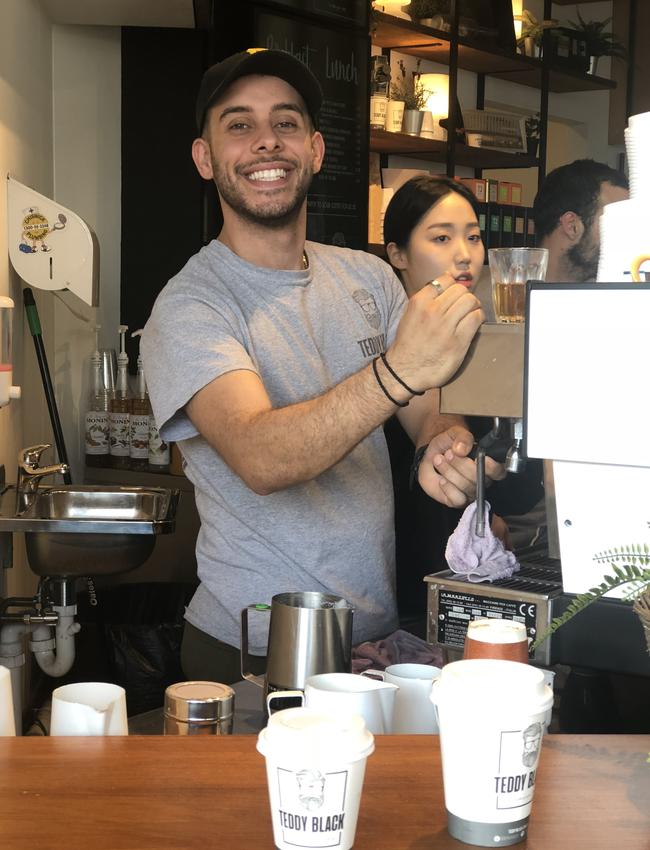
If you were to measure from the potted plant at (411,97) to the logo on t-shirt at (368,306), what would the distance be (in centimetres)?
286

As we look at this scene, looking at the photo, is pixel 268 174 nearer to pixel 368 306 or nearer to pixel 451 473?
pixel 368 306

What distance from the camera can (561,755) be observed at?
1.16 meters

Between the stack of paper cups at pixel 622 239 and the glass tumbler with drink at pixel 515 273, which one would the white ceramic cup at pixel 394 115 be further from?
the stack of paper cups at pixel 622 239

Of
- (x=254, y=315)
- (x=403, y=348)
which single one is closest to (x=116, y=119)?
(x=254, y=315)

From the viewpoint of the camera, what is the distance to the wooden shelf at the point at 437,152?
4875 millimetres

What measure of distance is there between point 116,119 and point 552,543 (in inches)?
134

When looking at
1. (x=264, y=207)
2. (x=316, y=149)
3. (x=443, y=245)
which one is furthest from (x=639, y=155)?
(x=443, y=245)

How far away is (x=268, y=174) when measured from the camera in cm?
213

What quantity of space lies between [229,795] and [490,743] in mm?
283

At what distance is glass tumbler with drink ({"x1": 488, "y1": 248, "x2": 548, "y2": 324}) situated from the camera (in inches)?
55.4

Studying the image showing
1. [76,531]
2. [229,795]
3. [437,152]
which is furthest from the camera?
[437,152]

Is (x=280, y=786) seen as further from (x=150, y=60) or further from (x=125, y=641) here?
(x=150, y=60)

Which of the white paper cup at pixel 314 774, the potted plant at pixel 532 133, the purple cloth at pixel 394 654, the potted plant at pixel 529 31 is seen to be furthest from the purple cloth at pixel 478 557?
the potted plant at pixel 529 31

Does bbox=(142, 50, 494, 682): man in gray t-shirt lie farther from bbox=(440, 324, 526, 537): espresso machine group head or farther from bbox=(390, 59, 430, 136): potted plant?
bbox=(390, 59, 430, 136): potted plant
